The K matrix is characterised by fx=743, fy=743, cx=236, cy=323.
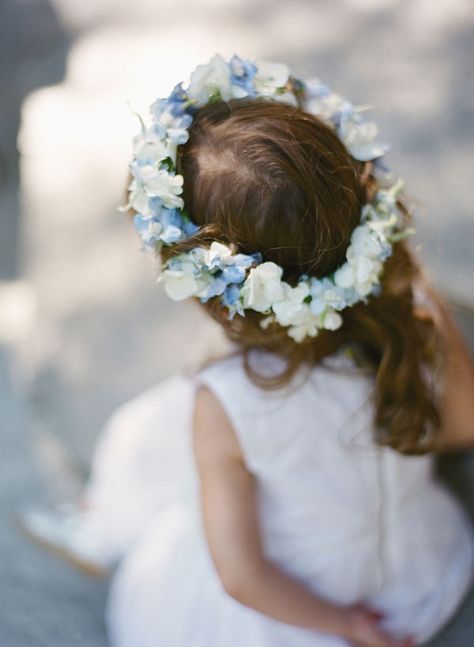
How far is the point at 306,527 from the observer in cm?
116

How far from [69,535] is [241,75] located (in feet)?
3.30

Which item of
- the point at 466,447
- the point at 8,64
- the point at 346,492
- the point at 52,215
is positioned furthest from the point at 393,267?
the point at 8,64

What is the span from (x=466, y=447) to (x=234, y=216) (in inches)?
28.3

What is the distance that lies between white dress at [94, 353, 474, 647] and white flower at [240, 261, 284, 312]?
0.63 feet

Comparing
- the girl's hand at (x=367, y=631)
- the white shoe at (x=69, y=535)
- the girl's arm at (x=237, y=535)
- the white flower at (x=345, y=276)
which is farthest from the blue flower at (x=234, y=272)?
the white shoe at (x=69, y=535)

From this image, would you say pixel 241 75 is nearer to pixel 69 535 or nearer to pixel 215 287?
pixel 215 287

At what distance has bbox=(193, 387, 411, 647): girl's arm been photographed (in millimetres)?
1029

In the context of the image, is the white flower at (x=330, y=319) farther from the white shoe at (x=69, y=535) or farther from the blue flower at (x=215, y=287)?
the white shoe at (x=69, y=535)

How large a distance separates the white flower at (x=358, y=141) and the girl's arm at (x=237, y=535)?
0.37 m

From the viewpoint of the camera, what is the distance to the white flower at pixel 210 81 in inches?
36.2

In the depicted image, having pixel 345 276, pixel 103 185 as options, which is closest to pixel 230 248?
pixel 345 276

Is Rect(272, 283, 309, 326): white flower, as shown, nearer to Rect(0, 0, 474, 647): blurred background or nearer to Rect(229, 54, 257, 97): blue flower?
Rect(229, 54, 257, 97): blue flower

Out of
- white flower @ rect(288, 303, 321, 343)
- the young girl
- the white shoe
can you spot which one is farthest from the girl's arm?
the white shoe

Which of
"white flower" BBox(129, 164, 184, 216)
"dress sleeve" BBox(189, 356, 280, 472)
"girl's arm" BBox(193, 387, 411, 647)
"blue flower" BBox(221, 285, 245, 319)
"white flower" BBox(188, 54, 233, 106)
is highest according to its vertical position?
"white flower" BBox(188, 54, 233, 106)
